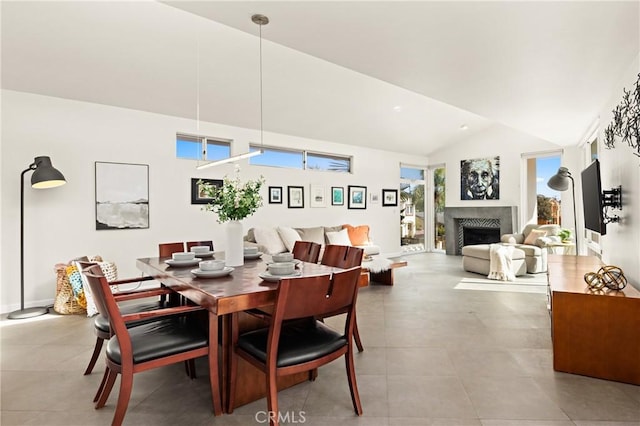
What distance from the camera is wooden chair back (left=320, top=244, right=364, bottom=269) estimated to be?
2676mm

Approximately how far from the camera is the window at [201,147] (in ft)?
17.5

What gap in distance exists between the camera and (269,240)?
5582mm

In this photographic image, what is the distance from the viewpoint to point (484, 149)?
821 cm

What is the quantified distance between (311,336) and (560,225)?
23.1ft

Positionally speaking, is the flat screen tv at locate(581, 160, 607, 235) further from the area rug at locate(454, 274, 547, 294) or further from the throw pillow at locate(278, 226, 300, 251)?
the throw pillow at locate(278, 226, 300, 251)

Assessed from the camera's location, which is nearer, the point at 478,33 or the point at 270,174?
the point at 478,33

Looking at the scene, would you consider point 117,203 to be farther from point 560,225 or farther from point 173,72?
point 560,225

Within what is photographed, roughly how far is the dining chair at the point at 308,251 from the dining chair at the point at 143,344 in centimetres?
132

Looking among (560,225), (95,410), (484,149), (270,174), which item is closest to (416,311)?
(95,410)

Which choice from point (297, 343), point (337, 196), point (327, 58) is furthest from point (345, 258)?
point (337, 196)

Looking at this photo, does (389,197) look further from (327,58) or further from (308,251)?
(327,58)

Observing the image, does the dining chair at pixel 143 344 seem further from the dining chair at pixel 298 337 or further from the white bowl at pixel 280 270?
the white bowl at pixel 280 270

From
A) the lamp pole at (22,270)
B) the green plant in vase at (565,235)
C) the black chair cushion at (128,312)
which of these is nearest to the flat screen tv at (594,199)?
the green plant in vase at (565,235)

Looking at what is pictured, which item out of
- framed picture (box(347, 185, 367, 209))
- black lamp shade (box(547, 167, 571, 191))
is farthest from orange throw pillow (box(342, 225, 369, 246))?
black lamp shade (box(547, 167, 571, 191))
